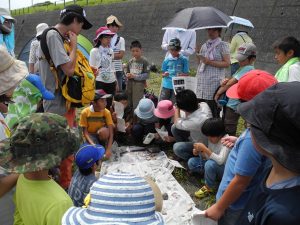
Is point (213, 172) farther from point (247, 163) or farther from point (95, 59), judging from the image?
point (95, 59)

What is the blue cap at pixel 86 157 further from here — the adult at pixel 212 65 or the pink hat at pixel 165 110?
the adult at pixel 212 65

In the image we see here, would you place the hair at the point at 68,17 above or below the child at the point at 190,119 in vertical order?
above

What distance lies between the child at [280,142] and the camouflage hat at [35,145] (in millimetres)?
869

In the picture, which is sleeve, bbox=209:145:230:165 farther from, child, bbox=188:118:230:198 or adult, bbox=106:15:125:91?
adult, bbox=106:15:125:91

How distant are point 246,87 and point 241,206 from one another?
27.8 inches

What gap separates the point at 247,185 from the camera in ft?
6.21

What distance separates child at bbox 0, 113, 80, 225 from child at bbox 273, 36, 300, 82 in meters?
2.54

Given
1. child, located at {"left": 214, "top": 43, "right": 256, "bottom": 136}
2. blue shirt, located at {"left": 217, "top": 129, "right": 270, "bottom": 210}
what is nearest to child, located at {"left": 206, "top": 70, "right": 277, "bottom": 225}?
blue shirt, located at {"left": 217, "top": 129, "right": 270, "bottom": 210}

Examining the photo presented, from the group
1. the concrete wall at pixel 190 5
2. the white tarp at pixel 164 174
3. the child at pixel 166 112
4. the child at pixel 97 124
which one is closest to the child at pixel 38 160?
the white tarp at pixel 164 174

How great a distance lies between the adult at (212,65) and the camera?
14.3 ft

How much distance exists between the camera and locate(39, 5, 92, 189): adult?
2.94m

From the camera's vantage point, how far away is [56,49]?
293cm

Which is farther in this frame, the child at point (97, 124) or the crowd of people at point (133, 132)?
the child at point (97, 124)

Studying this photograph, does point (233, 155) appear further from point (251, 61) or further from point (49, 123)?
point (251, 61)
